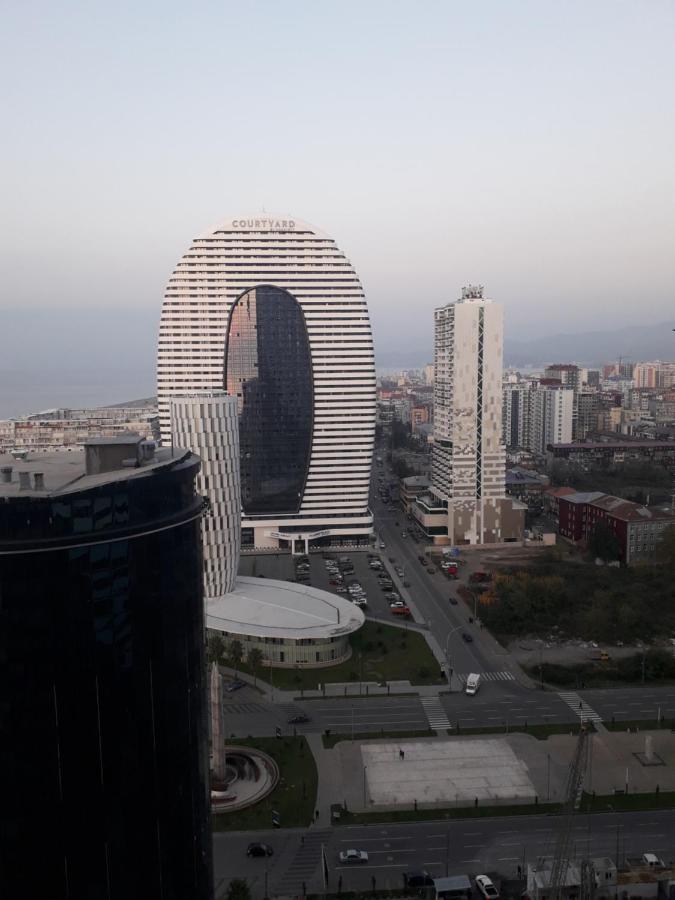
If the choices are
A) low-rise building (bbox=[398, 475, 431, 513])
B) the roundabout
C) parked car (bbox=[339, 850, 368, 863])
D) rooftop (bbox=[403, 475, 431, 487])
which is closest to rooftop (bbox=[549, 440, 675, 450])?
rooftop (bbox=[403, 475, 431, 487])

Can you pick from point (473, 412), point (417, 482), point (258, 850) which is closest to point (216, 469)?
point (258, 850)

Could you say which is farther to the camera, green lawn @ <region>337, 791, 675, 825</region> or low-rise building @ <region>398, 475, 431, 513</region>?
low-rise building @ <region>398, 475, 431, 513</region>

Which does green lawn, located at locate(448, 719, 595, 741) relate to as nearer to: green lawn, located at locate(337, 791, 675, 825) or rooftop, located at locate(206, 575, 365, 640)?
green lawn, located at locate(337, 791, 675, 825)

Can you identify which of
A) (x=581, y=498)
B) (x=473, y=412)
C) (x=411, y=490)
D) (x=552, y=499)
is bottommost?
(x=552, y=499)

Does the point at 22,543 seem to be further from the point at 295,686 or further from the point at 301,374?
the point at 301,374

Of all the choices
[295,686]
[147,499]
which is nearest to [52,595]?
[147,499]

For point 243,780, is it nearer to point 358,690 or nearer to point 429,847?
point 429,847
